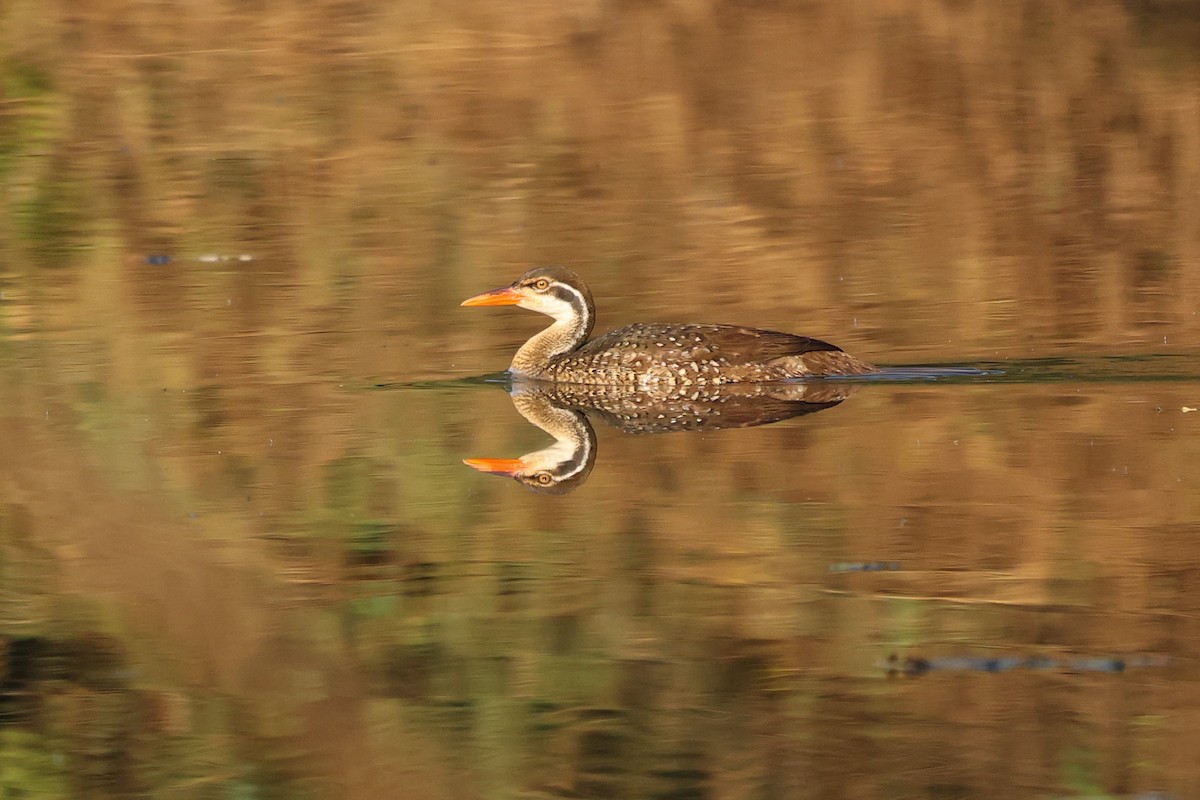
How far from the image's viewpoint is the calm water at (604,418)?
6.03 metres

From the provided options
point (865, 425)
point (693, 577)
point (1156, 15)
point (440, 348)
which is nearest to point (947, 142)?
point (1156, 15)

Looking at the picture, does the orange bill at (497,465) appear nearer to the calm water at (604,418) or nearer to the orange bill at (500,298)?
the calm water at (604,418)

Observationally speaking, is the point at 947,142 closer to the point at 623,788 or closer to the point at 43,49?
the point at 43,49

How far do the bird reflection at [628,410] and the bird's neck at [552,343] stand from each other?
0.77ft

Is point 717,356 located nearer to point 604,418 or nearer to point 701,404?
point 701,404

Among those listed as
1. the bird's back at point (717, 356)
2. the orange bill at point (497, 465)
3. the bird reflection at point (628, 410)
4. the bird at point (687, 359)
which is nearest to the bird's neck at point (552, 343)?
the bird at point (687, 359)

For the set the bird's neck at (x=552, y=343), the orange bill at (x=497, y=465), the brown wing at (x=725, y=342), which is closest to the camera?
the orange bill at (x=497, y=465)

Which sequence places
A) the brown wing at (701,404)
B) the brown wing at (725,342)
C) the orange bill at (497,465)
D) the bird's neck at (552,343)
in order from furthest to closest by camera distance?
the bird's neck at (552,343), the brown wing at (725,342), the brown wing at (701,404), the orange bill at (497,465)

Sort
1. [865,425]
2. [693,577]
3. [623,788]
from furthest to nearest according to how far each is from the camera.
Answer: [865,425] → [693,577] → [623,788]

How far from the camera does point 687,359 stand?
11.5m

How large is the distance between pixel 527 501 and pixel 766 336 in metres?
3.03

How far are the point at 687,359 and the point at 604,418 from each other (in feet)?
2.70

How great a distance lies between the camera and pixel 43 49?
71.6ft

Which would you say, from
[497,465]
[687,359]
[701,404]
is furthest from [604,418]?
[497,465]
